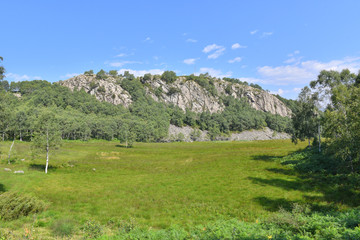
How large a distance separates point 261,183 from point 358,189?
10984 mm

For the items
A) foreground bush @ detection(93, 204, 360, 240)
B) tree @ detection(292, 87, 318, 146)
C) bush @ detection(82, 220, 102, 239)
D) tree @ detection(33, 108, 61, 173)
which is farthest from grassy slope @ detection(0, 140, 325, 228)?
tree @ detection(292, 87, 318, 146)

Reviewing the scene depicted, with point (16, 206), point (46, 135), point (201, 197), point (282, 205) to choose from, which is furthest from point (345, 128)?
point (46, 135)

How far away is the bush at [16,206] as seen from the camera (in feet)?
55.8

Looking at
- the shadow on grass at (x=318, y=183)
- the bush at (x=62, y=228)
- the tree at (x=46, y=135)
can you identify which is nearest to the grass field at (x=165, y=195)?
the shadow on grass at (x=318, y=183)

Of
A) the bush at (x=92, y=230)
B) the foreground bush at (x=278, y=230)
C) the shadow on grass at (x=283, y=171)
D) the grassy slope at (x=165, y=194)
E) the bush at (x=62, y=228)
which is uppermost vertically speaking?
the foreground bush at (x=278, y=230)

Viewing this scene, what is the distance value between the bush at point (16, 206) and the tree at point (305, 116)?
2156 inches

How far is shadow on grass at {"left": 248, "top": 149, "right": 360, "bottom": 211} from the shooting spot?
20453 millimetres

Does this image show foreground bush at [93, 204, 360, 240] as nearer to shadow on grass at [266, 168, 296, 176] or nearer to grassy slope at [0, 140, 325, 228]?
grassy slope at [0, 140, 325, 228]

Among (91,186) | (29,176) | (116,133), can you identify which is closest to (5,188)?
(29,176)

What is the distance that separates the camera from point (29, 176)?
33188 millimetres

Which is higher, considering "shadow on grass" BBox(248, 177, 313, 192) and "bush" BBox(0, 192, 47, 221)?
"bush" BBox(0, 192, 47, 221)

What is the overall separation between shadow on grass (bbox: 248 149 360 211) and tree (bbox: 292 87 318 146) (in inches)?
509

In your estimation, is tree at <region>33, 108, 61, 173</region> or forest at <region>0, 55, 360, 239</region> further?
tree at <region>33, 108, 61, 173</region>

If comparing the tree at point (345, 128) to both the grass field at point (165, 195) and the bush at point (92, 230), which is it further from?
the bush at point (92, 230)
